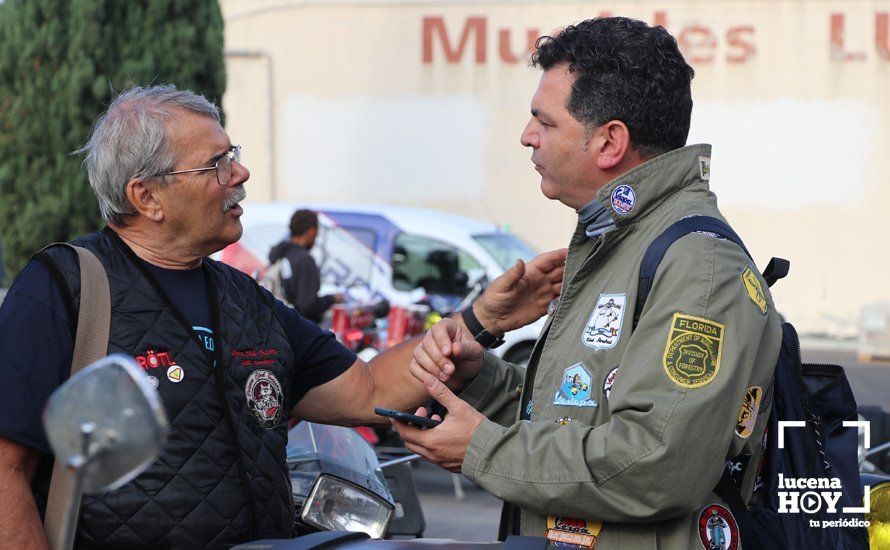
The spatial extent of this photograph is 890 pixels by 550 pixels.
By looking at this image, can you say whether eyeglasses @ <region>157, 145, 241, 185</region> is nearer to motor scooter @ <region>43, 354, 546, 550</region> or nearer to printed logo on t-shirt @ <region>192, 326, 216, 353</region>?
printed logo on t-shirt @ <region>192, 326, 216, 353</region>

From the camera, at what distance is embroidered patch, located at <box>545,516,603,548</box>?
2.29 m

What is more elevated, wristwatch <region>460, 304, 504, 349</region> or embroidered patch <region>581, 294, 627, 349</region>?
embroidered patch <region>581, 294, 627, 349</region>

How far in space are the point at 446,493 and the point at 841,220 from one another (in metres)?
12.5

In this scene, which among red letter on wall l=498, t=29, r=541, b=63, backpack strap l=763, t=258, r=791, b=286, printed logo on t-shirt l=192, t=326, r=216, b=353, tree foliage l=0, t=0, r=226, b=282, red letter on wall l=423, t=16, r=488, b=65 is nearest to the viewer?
backpack strap l=763, t=258, r=791, b=286

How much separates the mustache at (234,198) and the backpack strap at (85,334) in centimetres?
38

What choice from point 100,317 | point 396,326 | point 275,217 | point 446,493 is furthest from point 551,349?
point 275,217

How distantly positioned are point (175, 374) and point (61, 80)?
11.1 m

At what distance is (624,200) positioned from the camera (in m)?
2.43

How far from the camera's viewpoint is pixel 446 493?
25.8 feet

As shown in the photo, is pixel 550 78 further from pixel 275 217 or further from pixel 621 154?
pixel 275 217

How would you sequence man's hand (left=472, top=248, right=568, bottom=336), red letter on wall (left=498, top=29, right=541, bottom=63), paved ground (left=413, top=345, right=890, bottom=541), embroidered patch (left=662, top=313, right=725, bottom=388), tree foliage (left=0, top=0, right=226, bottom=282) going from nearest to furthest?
embroidered patch (left=662, top=313, right=725, bottom=388) < man's hand (left=472, top=248, right=568, bottom=336) < paved ground (left=413, top=345, right=890, bottom=541) < tree foliage (left=0, top=0, right=226, bottom=282) < red letter on wall (left=498, top=29, right=541, bottom=63)

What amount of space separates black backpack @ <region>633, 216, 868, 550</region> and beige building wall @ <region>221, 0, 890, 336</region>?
16335mm

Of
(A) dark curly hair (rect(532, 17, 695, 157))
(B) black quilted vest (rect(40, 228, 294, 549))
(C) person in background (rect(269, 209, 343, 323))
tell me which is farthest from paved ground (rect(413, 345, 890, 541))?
(A) dark curly hair (rect(532, 17, 695, 157))

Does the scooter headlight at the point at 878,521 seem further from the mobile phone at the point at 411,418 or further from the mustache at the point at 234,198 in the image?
the mustache at the point at 234,198
